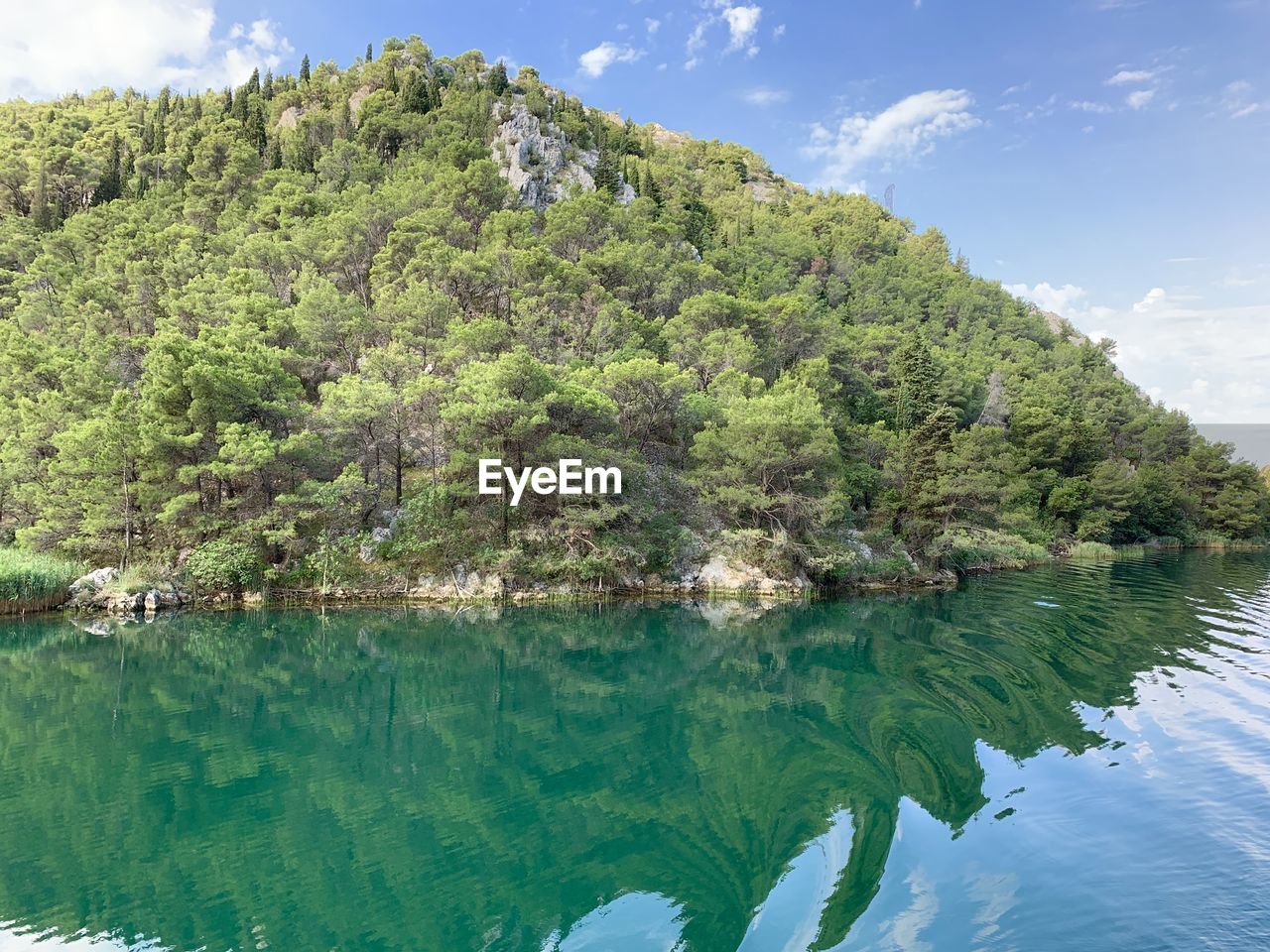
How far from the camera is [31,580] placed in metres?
21.9

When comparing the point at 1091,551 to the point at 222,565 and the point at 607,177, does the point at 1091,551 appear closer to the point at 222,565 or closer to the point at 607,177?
the point at 222,565

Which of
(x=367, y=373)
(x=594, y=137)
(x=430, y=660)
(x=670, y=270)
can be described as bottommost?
(x=430, y=660)

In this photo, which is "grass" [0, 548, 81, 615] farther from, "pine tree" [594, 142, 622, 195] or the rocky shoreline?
"pine tree" [594, 142, 622, 195]

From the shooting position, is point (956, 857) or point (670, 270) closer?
point (956, 857)

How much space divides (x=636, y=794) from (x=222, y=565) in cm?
2039

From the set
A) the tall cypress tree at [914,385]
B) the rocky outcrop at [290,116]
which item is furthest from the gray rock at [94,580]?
the rocky outcrop at [290,116]

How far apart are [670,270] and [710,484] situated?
21245 mm

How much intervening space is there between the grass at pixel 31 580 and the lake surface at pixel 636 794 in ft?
8.61

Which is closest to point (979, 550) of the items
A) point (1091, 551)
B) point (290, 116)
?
point (1091, 551)

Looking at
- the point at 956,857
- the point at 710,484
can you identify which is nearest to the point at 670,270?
the point at 710,484

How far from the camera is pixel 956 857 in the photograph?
827 centimetres

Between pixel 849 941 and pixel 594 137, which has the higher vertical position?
pixel 594 137

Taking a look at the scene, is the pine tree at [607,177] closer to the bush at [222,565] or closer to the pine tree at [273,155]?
the pine tree at [273,155]

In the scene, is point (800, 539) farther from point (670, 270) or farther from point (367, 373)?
point (670, 270)
